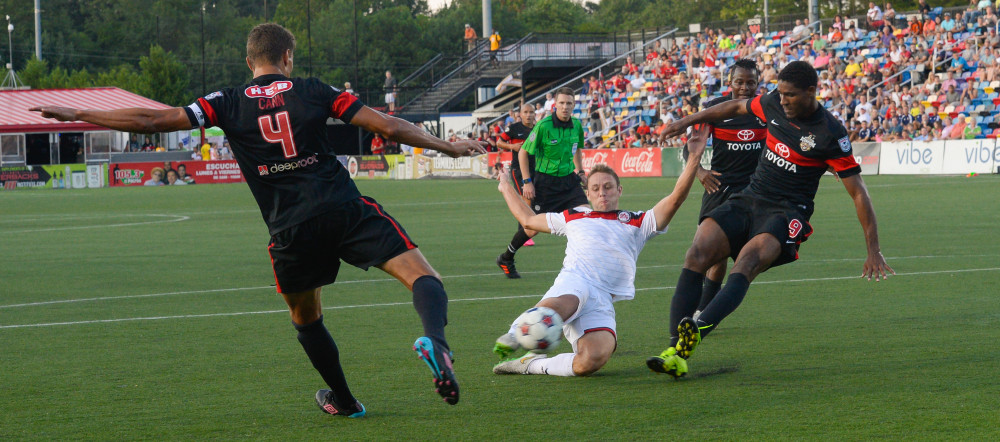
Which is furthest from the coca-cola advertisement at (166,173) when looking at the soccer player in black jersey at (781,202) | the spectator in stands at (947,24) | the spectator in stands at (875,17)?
the soccer player in black jersey at (781,202)

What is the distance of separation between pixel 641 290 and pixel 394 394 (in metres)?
4.82

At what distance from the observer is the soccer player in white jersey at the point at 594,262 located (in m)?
6.42

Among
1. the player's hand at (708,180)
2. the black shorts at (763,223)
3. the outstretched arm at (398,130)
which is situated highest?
the outstretched arm at (398,130)

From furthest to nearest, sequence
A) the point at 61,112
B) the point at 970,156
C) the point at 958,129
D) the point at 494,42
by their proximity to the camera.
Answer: the point at 494,42
the point at 958,129
the point at 970,156
the point at 61,112

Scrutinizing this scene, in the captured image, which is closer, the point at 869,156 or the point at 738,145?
the point at 738,145

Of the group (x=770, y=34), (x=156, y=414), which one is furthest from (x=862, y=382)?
(x=770, y=34)

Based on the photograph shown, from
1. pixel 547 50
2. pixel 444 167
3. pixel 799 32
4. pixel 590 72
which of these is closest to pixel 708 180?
pixel 444 167

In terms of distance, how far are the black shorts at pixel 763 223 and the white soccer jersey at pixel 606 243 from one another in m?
0.60

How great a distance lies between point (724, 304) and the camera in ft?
21.4

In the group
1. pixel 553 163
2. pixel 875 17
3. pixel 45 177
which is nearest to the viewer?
pixel 553 163

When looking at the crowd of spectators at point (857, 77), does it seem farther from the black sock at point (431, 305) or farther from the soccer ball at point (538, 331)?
the black sock at point (431, 305)

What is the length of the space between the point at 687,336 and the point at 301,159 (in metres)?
2.32

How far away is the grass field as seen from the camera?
5309mm

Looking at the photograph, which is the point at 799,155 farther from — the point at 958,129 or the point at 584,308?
the point at 958,129
